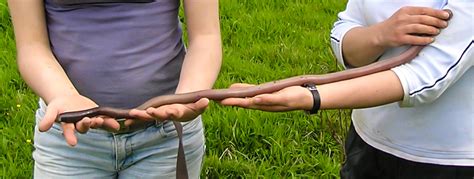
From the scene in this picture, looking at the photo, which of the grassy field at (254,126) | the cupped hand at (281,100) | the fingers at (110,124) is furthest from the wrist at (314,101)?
the grassy field at (254,126)

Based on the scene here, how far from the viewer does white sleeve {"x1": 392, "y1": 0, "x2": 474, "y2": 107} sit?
5.56ft

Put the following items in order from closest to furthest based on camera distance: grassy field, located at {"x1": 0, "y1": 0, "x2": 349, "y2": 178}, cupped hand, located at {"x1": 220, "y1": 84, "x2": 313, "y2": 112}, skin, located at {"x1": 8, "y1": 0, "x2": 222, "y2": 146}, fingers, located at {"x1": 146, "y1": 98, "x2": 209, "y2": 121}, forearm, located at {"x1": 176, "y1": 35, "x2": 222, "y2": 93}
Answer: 1. cupped hand, located at {"x1": 220, "y1": 84, "x2": 313, "y2": 112}
2. fingers, located at {"x1": 146, "y1": 98, "x2": 209, "y2": 121}
3. skin, located at {"x1": 8, "y1": 0, "x2": 222, "y2": 146}
4. forearm, located at {"x1": 176, "y1": 35, "x2": 222, "y2": 93}
5. grassy field, located at {"x1": 0, "y1": 0, "x2": 349, "y2": 178}

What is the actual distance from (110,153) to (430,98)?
2.54ft

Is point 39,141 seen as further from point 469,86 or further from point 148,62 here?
point 469,86

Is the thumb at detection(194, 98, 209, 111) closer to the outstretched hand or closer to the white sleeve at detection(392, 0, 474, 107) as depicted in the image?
the outstretched hand

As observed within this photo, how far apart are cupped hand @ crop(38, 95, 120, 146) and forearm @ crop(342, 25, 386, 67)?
1.81 ft

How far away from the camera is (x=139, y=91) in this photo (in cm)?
205

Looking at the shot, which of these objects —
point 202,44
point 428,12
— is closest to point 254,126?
point 202,44

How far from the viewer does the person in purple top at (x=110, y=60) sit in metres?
2.01

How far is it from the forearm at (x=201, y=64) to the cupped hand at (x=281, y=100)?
0.94 feet

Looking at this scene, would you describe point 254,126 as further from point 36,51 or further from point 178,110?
point 178,110

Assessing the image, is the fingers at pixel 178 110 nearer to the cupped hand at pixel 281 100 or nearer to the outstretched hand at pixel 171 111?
the outstretched hand at pixel 171 111

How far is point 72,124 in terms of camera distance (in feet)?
5.94

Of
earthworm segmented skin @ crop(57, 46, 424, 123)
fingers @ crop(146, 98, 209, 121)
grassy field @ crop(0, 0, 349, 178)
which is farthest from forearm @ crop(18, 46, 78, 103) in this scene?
grassy field @ crop(0, 0, 349, 178)
